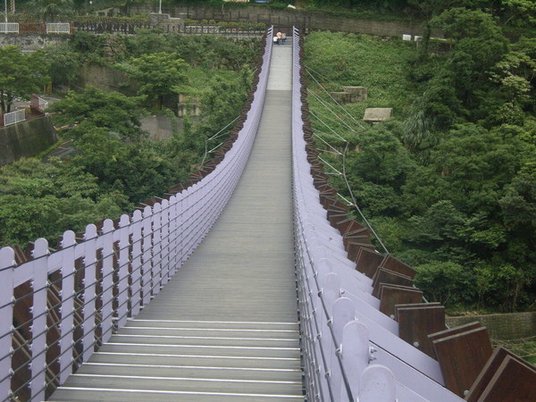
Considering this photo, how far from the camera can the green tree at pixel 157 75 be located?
29.5 meters

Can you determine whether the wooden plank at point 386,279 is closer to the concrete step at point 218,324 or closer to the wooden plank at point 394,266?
the wooden plank at point 394,266

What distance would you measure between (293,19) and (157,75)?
40.6 feet

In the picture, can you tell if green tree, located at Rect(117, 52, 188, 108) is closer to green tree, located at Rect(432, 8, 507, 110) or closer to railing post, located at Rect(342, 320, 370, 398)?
green tree, located at Rect(432, 8, 507, 110)

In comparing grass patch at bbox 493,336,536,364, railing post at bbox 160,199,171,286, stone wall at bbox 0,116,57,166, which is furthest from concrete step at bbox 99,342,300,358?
stone wall at bbox 0,116,57,166

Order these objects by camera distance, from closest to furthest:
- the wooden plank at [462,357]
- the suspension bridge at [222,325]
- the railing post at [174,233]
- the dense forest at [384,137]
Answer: the suspension bridge at [222,325] → the wooden plank at [462,357] → the railing post at [174,233] → the dense forest at [384,137]

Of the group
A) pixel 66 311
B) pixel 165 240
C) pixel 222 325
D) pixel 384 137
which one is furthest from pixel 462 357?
pixel 384 137

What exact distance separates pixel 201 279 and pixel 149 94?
2135 cm

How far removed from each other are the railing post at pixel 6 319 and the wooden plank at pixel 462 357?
6.54ft

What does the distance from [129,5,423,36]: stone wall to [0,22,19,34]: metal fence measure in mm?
8676

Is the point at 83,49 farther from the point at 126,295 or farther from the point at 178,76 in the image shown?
the point at 126,295

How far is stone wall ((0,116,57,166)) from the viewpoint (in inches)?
988

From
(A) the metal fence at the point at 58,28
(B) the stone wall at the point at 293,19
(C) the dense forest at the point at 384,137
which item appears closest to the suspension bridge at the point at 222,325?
(C) the dense forest at the point at 384,137

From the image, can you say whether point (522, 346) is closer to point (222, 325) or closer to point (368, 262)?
point (368, 262)

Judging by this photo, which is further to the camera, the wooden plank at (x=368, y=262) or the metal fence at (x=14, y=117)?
the metal fence at (x=14, y=117)
